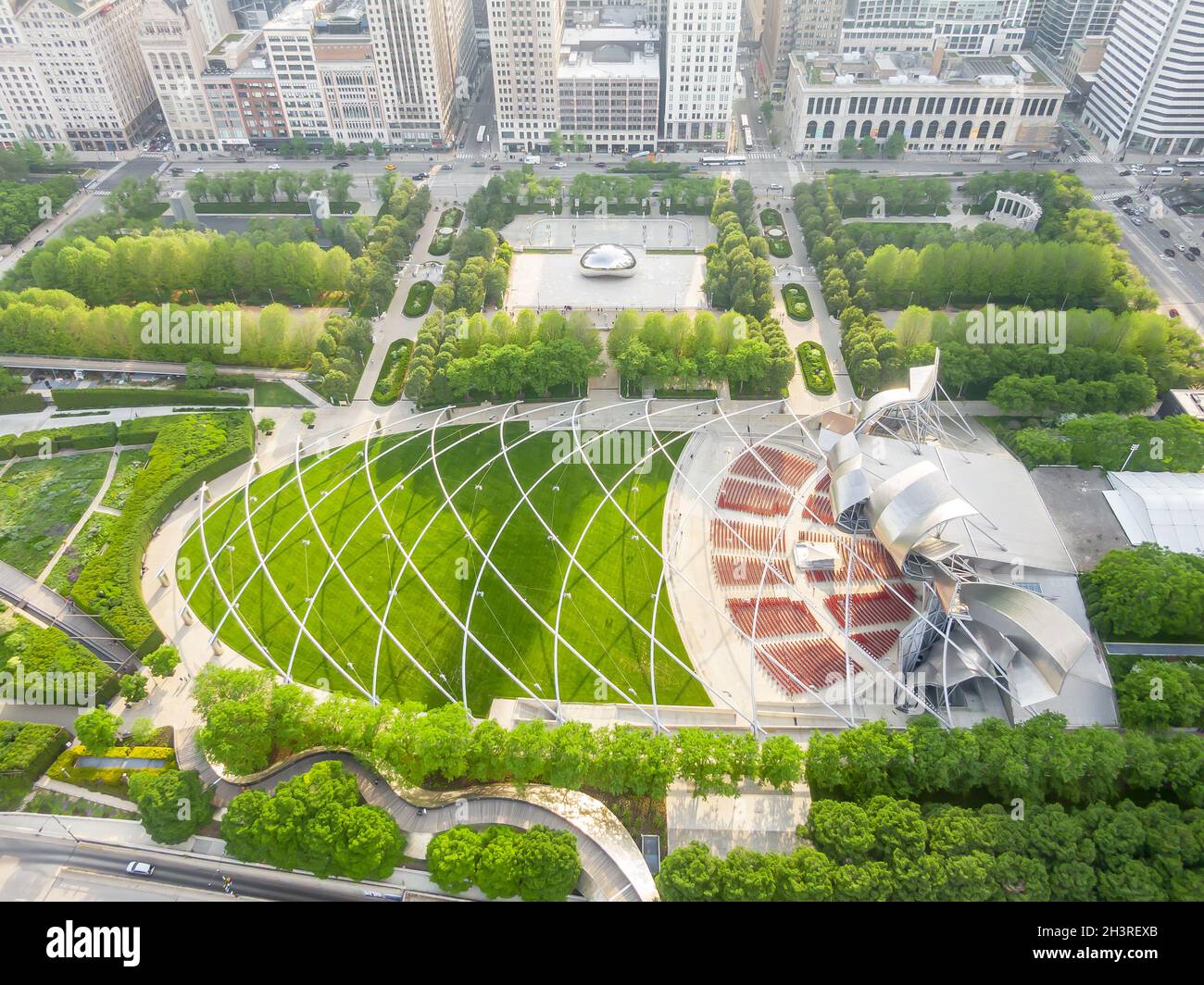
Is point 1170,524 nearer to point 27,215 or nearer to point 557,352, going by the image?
point 557,352

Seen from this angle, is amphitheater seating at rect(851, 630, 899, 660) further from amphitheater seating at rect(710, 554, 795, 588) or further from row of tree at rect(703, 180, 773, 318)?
row of tree at rect(703, 180, 773, 318)

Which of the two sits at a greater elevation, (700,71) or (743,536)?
(700,71)

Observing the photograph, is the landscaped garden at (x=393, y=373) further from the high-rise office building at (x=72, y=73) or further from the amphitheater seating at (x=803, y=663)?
the high-rise office building at (x=72, y=73)

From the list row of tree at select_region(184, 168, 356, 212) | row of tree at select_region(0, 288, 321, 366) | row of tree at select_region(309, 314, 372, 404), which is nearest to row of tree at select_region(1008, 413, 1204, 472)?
row of tree at select_region(309, 314, 372, 404)

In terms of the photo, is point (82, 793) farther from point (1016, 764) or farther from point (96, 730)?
point (1016, 764)

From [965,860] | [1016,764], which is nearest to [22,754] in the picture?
[965,860]

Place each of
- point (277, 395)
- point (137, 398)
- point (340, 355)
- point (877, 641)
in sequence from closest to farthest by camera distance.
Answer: point (877, 641) → point (137, 398) → point (277, 395) → point (340, 355)
